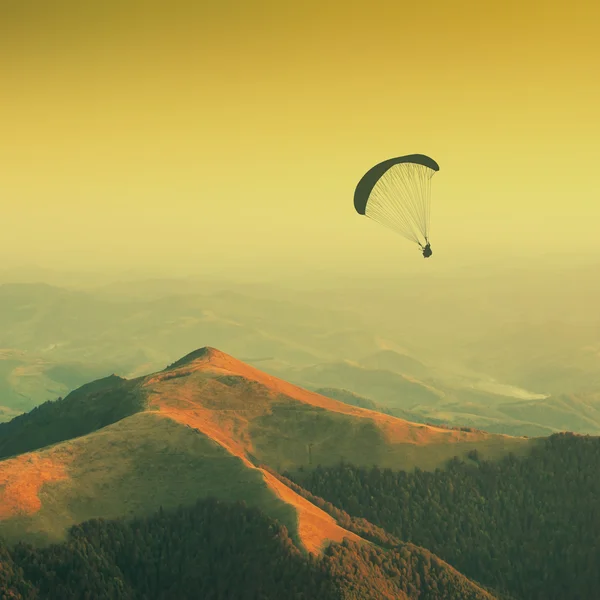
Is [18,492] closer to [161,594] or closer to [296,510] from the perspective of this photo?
[161,594]

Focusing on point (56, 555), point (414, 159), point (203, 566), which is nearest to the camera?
point (414, 159)

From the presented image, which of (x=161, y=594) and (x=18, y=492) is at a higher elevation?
(x=18, y=492)

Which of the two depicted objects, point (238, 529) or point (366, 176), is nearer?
point (366, 176)

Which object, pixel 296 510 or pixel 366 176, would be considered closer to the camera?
pixel 366 176

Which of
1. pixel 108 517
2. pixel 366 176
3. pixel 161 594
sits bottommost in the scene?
pixel 161 594

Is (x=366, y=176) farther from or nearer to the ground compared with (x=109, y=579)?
farther from the ground

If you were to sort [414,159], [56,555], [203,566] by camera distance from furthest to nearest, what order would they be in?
1. [203,566]
2. [56,555]
3. [414,159]

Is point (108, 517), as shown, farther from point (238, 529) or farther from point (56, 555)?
point (238, 529)

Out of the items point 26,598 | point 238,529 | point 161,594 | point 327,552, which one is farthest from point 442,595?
point 26,598
